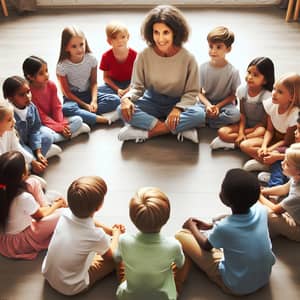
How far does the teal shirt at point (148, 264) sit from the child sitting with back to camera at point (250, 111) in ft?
3.38

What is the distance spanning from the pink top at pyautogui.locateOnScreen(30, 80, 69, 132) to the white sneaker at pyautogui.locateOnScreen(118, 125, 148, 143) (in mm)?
330

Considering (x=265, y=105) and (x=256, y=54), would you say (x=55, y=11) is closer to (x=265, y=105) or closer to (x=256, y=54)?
(x=256, y=54)

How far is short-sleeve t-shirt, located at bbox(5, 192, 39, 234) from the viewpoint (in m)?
1.83

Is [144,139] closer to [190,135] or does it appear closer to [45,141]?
[190,135]

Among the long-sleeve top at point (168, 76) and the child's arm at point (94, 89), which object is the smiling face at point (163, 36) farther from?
the child's arm at point (94, 89)

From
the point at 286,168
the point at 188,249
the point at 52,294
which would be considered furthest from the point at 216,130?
the point at 52,294

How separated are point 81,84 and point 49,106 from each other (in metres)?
0.29

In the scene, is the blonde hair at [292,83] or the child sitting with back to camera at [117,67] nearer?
the blonde hair at [292,83]

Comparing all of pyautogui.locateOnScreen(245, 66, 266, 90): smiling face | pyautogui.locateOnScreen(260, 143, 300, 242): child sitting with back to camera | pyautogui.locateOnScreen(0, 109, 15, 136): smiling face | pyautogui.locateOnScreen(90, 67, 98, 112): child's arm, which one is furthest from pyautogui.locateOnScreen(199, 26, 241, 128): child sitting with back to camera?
pyautogui.locateOnScreen(0, 109, 15, 136): smiling face

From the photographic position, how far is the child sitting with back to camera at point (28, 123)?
2.29 meters

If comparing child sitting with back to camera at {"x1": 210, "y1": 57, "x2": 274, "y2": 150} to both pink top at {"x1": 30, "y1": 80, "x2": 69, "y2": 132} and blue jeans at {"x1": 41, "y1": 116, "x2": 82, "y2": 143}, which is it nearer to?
blue jeans at {"x1": 41, "y1": 116, "x2": 82, "y2": 143}

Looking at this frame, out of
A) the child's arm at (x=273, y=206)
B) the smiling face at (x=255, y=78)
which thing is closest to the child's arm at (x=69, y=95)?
the smiling face at (x=255, y=78)

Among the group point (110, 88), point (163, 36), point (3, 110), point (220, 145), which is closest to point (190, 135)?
point (220, 145)

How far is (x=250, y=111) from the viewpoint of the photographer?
101 inches
